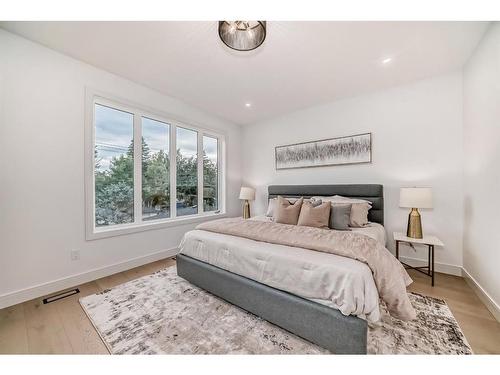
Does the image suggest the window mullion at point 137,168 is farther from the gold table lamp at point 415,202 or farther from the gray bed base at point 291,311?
the gold table lamp at point 415,202

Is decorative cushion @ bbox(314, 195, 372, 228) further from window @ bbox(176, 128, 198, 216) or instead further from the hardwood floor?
window @ bbox(176, 128, 198, 216)

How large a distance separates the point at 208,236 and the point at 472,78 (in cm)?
345

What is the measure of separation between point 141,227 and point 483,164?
165 inches

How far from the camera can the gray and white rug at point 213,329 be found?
1.43 metres

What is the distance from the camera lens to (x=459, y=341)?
148 cm

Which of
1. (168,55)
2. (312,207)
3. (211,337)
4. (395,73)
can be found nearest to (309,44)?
(395,73)

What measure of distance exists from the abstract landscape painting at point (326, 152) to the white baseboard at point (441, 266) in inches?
60.2

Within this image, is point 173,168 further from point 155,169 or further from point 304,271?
point 304,271

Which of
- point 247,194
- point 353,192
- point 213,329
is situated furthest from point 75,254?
point 353,192

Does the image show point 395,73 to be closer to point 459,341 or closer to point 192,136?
point 459,341

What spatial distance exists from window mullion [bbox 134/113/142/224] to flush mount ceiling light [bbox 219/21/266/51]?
2.04 m

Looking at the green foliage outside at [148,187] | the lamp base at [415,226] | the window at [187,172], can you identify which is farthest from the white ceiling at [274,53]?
the lamp base at [415,226]

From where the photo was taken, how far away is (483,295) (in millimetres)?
2004
